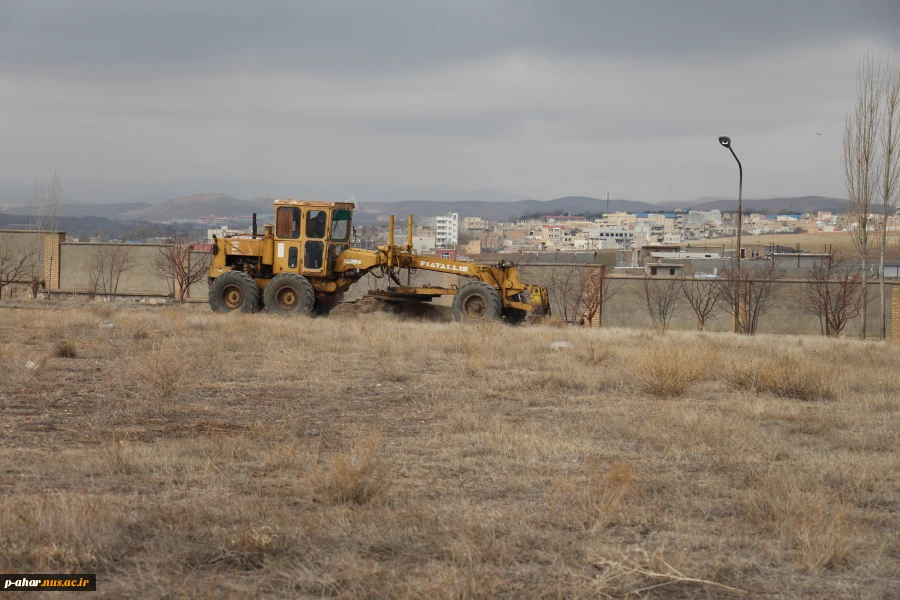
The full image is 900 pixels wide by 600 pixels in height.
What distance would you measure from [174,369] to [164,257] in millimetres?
42203

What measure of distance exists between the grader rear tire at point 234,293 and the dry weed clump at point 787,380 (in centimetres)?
1345

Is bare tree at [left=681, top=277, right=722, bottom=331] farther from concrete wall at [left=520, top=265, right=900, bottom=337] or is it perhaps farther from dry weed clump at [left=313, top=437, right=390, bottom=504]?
dry weed clump at [left=313, top=437, right=390, bottom=504]

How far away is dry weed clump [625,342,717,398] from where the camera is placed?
37.0ft

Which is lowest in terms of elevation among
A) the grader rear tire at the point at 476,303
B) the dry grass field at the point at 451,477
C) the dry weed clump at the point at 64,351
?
the dry grass field at the point at 451,477

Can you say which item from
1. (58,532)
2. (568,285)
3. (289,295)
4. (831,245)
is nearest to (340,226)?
(289,295)

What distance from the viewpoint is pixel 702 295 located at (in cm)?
4678

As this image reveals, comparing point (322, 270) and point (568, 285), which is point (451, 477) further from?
point (568, 285)

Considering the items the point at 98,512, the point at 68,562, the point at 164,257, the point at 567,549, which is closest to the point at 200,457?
the point at 98,512

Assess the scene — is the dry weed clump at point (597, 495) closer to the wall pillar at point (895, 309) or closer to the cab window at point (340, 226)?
the cab window at point (340, 226)

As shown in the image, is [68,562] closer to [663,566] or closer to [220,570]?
[220,570]

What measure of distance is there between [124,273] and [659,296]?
3068cm

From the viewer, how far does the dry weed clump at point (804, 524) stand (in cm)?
519

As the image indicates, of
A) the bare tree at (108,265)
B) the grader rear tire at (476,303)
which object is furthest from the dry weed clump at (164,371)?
the bare tree at (108,265)

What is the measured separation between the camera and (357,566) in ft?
16.1
